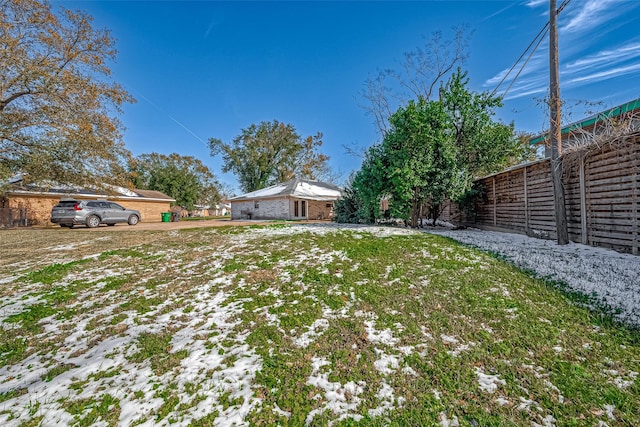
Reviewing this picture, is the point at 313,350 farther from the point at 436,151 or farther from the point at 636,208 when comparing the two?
the point at 436,151

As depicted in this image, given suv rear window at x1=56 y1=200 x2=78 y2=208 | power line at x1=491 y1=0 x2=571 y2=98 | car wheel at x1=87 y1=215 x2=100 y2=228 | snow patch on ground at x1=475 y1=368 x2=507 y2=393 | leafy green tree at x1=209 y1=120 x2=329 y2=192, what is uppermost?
leafy green tree at x1=209 y1=120 x2=329 y2=192

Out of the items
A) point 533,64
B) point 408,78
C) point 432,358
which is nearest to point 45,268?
point 432,358

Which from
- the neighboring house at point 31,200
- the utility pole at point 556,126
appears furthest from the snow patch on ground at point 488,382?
the neighboring house at point 31,200

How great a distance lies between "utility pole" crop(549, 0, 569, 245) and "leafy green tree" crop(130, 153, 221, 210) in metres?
35.1

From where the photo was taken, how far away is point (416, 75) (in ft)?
48.2

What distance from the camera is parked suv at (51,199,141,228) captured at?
1282 cm

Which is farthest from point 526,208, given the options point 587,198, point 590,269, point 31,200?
point 31,200

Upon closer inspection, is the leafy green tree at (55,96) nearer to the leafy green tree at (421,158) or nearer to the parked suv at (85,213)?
the parked suv at (85,213)

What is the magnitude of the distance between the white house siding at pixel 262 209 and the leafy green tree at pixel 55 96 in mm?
10704

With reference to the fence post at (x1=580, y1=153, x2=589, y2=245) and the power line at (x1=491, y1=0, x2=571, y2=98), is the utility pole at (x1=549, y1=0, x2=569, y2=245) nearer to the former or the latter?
the power line at (x1=491, y1=0, x2=571, y2=98)

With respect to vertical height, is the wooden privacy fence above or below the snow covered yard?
above

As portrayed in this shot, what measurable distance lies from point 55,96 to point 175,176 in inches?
896

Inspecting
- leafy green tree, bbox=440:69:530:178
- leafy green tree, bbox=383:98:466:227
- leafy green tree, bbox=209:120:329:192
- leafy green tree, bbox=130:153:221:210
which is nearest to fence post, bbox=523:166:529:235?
leafy green tree, bbox=383:98:466:227

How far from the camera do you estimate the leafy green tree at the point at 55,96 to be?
1074cm
